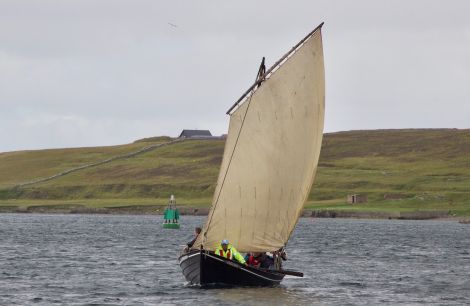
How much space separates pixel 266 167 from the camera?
62.4 metres

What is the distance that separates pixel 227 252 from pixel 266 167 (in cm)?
506

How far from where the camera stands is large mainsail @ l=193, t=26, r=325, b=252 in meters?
61.9

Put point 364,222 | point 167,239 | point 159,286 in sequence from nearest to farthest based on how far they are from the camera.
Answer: point 159,286
point 167,239
point 364,222

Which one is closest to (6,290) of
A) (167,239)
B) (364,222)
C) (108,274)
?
(108,274)

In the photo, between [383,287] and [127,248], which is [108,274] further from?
[127,248]

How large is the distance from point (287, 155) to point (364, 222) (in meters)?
127

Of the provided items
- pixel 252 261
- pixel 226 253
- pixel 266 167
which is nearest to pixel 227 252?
pixel 226 253

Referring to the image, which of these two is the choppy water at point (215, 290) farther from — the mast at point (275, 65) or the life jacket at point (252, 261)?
the mast at point (275, 65)

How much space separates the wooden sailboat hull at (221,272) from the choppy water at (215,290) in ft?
2.24

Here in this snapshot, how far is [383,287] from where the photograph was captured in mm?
68500

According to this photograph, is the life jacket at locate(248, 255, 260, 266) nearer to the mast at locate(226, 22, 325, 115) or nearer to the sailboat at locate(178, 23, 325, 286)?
the sailboat at locate(178, 23, 325, 286)

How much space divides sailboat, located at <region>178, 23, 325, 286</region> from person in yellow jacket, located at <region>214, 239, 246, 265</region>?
1.21ft

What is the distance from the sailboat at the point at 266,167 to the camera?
A: 61.8m

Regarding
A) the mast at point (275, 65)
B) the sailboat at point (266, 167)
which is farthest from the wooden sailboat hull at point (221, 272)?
the mast at point (275, 65)
